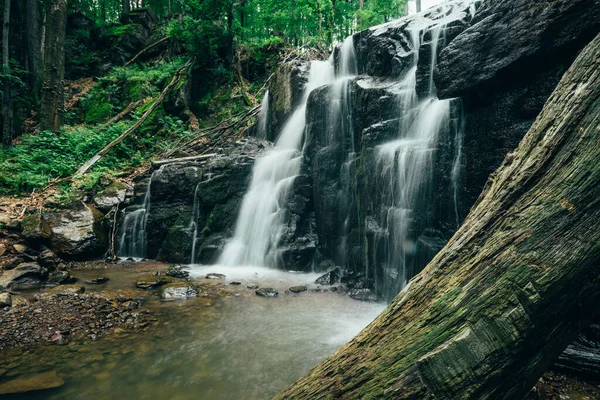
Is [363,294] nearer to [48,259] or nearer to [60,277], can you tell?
[60,277]

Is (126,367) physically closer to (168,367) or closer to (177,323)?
(168,367)

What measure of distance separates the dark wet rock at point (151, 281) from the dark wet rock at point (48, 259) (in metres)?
2.10

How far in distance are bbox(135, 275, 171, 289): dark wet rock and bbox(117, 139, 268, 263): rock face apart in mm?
2298

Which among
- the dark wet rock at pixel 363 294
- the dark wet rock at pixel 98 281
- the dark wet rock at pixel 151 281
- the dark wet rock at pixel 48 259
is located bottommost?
the dark wet rock at pixel 363 294

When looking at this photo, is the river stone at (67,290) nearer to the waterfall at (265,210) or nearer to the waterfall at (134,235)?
the waterfall at (265,210)

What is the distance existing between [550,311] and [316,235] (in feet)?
25.0

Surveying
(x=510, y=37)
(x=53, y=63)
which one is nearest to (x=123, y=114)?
(x=53, y=63)

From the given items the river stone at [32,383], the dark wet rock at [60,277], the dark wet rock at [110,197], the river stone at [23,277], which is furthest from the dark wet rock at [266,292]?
the dark wet rock at [110,197]

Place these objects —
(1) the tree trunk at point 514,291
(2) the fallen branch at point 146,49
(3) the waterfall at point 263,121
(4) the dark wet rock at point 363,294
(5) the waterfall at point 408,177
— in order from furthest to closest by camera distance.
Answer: (2) the fallen branch at point 146,49 → (3) the waterfall at point 263,121 → (4) the dark wet rock at point 363,294 → (5) the waterfall at point 408,177 → (1) the tree trunk at point 514,291

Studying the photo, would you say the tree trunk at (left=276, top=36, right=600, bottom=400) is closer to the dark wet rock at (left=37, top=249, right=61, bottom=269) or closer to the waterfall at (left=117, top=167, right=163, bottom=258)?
the dark wet rock at (left=37, top=249, right=61, bottom=269)

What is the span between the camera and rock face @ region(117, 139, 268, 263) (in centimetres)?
988

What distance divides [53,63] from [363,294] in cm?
1349

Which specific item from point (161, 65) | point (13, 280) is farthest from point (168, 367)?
point (161, 65)

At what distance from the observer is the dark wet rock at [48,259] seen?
728 centimetres
